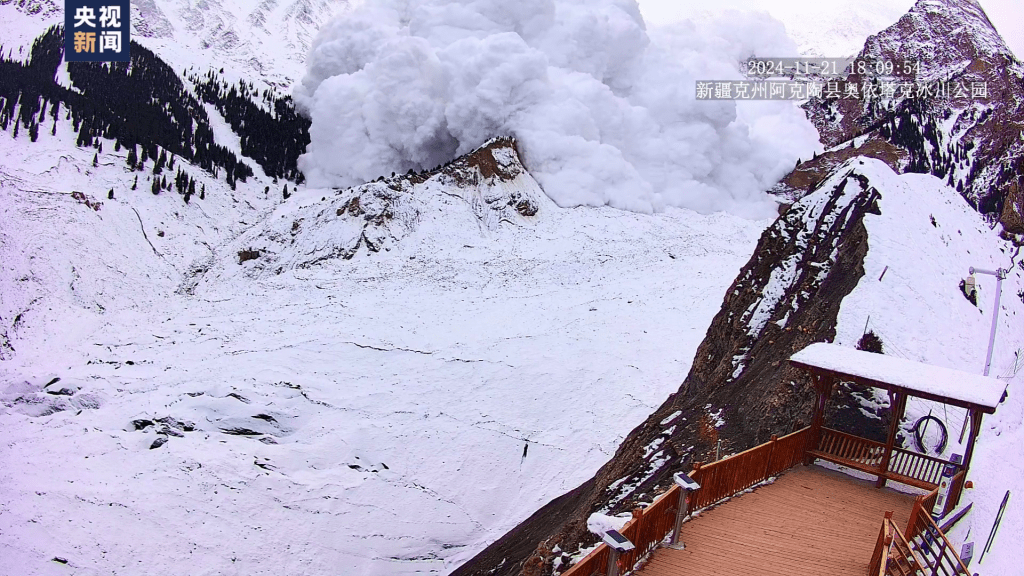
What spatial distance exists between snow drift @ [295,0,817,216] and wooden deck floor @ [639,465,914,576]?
30.3 m

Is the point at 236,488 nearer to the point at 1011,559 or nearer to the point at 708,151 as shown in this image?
the point at 1011,559

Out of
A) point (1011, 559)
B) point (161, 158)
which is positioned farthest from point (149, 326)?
point (1011, 559)

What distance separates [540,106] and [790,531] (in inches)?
1416

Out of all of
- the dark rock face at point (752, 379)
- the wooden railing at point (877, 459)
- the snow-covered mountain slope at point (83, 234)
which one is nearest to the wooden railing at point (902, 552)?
the wooden railing at point (877, 459)

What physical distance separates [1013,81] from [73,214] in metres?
64.0

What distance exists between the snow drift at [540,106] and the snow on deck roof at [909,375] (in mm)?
29198

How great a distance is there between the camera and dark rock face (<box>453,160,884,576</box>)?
40.3ft

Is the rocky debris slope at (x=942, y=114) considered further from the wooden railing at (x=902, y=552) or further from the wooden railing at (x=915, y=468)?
the wooden railing at (x=902, y=552)

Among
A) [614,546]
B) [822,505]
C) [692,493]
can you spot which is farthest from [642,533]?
[822,505]

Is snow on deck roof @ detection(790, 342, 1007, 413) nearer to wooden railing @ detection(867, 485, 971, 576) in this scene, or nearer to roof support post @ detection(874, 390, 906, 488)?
roof support post @ detection(874, 390, 906, 488)

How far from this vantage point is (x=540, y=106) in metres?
41.6

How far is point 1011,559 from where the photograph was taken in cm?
940

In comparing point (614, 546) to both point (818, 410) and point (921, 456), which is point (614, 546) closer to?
point (818, 410)

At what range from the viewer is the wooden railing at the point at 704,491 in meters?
6.72
